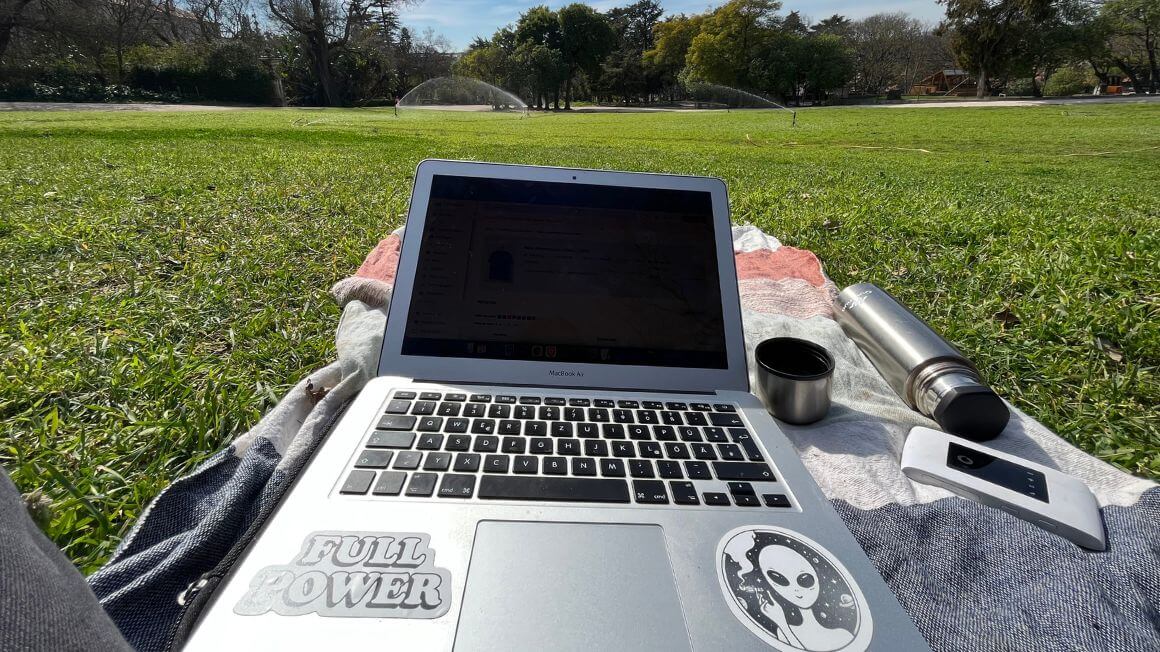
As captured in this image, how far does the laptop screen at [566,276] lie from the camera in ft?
4.79

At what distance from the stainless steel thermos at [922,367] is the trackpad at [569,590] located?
46.8 inches

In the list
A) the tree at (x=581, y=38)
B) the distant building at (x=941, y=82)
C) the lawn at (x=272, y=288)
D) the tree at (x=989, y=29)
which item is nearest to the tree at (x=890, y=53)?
the distant building at (x=941, y=82)

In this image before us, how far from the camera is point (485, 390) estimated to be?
1360 mm

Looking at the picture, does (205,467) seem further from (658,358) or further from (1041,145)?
(1041,145)

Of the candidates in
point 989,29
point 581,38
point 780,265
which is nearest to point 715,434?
point 780,265

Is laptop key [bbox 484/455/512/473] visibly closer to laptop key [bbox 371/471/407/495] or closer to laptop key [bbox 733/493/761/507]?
laptop key [bbox 371/471/407/495]

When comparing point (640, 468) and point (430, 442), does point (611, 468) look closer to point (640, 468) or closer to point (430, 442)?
point (640, 468)

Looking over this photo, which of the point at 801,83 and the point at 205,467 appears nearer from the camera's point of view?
the point at 205,467

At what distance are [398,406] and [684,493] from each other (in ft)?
2.19

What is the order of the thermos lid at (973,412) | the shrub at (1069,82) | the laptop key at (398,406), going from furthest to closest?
the shrub at (1069,82)
the thermos lid at (973,412)
the laptop key at (398,406)

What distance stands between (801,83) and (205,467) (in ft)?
161

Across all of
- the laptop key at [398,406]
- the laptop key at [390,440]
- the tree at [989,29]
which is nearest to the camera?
the laptop key at [390,440]

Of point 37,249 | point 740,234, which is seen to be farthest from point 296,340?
point 740,234

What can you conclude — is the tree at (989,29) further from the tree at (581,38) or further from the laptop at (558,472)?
the laptop at (558,472)
